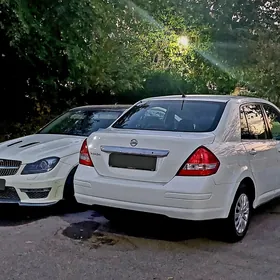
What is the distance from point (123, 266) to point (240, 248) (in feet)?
4.17

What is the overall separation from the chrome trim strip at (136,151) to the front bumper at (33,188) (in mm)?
1124

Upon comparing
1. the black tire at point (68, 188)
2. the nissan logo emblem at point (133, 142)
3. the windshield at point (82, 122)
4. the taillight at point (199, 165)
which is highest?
the nissan logo emblem at point (133, 142)

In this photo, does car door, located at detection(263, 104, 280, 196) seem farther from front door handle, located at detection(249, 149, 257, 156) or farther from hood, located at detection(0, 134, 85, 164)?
hood, located at detection(0, 134, 85, 164)

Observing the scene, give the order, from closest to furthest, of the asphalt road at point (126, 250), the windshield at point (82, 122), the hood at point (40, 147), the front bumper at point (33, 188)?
the asphalt road at point (126, 250)
the front bumper at point (33, 188)
the hood at point (40, 147)
the windshield at point (82, 122)

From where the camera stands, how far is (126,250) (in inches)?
164

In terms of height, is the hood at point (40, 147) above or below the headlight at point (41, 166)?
above

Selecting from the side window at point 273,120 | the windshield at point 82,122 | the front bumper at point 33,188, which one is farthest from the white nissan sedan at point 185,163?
the windshield at point 82,122

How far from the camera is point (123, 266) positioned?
3.77 metres

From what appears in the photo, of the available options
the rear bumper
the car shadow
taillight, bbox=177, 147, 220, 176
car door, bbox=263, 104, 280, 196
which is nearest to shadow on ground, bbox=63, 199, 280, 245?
the car shadow

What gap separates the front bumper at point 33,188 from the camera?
5.12 m

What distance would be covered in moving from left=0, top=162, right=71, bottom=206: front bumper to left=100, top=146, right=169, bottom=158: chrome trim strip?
112 cm

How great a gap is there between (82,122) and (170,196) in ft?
9.98

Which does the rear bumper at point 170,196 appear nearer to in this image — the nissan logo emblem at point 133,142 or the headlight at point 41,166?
the nissan logo emblem at point 133,142

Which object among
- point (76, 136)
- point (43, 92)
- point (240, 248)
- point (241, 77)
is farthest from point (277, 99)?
point (240, 248)
